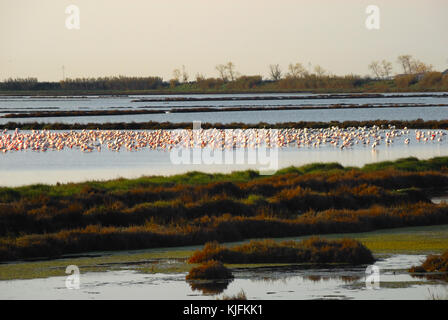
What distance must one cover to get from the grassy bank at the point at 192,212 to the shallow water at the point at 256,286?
3.64m

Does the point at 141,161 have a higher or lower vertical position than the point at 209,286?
lower

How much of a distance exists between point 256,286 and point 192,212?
8.84 metres

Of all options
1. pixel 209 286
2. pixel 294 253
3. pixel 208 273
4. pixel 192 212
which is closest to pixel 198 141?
pixel 192 212

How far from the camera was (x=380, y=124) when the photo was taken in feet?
244

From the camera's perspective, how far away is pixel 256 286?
1584cm

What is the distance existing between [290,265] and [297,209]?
26.7 ft

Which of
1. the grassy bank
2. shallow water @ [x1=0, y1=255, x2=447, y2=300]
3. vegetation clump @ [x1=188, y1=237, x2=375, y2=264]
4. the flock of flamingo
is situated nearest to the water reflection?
shallow water @ [x1=0, y1=255, x2=447, y2=300]

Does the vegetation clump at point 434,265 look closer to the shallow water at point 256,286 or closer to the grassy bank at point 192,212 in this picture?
the shallow water at point 256,286

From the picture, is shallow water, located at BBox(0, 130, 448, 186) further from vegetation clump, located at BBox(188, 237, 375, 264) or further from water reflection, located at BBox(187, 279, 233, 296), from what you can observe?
water reflection, located at BBox(187, 279, 233, 296)

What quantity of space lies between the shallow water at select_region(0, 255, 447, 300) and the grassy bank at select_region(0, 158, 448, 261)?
364cm

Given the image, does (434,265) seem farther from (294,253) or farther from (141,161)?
(141,161)

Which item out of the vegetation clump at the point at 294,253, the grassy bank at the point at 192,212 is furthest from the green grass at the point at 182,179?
the vegetation clump at the point at 294,253
